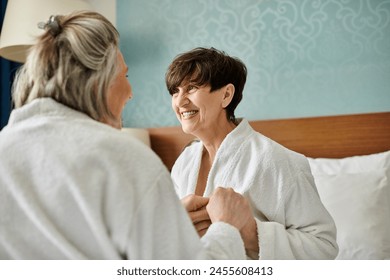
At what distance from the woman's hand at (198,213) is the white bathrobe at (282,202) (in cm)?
11

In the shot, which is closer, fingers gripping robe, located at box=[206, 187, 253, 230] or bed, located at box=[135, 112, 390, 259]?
fingers gripping robe, located at box=[206, 187, 253, 230]

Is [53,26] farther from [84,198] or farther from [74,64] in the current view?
[84,198]

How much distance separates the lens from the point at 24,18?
1.85m

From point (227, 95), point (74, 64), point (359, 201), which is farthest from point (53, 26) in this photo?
point (359, 201)

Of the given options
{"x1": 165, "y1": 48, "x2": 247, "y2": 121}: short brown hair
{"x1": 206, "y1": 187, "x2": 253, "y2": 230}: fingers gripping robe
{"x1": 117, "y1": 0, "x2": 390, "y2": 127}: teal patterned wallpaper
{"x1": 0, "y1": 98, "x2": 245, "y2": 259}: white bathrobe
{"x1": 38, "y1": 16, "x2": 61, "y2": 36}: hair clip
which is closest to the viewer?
{"x1": 0, "y1": 98, "x2": 245, "y2": 259}: white bathrobe

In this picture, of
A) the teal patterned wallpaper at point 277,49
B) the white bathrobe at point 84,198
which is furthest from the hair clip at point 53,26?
the teal patterned wallpaper at point 277,49

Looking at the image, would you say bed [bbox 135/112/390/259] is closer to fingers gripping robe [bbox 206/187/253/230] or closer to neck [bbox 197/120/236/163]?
neck [bbox 197/120/236/163]

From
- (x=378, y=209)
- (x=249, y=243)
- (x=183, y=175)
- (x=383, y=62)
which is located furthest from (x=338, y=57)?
(x=249, y=243)

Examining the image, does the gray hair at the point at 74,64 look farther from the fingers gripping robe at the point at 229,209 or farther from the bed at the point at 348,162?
the bed at the point at 348,162

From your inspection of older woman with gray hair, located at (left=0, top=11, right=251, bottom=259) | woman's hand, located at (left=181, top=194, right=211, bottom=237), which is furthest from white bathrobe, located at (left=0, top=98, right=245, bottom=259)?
woman's hand, located at (left=181, top=194, right=211, bottom=237)

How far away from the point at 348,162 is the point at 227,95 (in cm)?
66

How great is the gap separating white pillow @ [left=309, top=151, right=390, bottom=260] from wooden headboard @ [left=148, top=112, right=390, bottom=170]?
0.21ft

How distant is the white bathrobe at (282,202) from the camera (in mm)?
1031

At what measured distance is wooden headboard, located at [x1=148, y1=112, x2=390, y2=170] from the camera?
5.58ft
